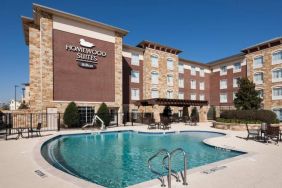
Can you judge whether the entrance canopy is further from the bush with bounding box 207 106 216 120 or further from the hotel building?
the bush with bounding box 207 106 216 120

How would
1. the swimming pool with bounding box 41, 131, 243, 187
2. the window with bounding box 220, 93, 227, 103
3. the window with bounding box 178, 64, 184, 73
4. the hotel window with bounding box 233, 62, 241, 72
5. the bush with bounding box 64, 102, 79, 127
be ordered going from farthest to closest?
1. the window with bounding box 220, 93, 227, 103
2. the window with bounding box 178, 64, 184, 73
3. the hotel window with bounding box 233, 62, 241, 72
4. the bush with bounding box 64, 102, 79, 127
5. the swimming pool with bounding box 41, 131, 243, 187

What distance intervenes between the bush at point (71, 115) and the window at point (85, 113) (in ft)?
5.98

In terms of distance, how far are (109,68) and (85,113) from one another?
644 centimetres

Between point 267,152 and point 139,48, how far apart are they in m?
24.9

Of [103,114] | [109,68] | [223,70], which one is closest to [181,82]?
[223,70]

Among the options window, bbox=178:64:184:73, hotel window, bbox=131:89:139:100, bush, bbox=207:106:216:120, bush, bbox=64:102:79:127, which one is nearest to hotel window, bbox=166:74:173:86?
window, bbox=178:64:184:73

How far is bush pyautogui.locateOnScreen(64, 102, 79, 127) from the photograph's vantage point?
67.9 feet

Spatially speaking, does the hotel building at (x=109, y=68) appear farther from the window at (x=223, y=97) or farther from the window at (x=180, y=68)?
the window at (x=180, y=68)

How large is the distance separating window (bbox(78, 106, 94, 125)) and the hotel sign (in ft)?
16.0

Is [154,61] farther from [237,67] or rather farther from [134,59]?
[237,67]

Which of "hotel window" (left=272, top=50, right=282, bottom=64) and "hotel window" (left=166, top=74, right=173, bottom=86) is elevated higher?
"hotel window" (left=272, top=50, right=282, bottom=64)

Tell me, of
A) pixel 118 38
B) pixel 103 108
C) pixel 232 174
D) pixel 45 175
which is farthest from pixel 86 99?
pixel 232 174

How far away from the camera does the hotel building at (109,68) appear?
21.3 meters

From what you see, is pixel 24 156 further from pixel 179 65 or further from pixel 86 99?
pixel 179 65
